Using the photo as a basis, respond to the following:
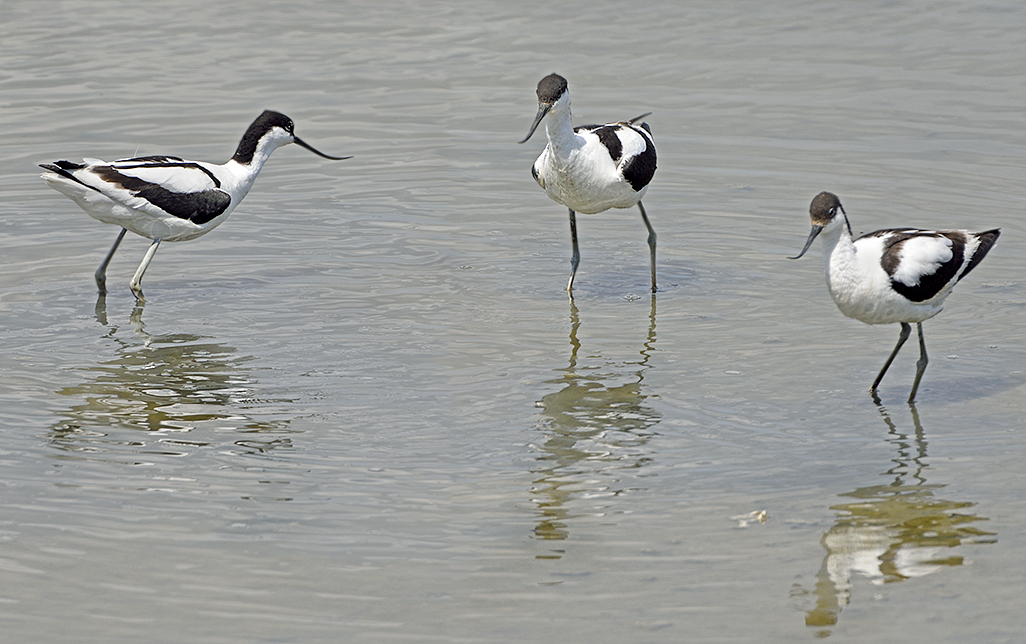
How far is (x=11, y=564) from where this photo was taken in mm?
4891

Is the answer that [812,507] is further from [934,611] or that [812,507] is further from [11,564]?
[11,564]

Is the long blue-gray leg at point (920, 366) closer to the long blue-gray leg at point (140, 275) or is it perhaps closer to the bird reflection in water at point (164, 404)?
the bird reflection in water at point (164, 404)

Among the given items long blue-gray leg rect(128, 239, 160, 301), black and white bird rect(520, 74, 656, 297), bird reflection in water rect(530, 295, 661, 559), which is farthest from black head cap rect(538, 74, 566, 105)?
long blue-gray leg rect(128, 239, 160, 301)

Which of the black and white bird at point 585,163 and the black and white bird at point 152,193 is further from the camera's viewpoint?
the black and white bird at point 152,193

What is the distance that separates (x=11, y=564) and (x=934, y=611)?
3468 mm

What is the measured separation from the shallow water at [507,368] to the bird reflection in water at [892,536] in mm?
19

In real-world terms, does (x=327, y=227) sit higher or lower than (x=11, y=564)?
higher

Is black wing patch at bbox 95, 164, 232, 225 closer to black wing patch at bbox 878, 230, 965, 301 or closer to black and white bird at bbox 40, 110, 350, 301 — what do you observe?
black and white bird at bbox 40, 110, 350, 301

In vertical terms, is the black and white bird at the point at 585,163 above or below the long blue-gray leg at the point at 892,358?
above

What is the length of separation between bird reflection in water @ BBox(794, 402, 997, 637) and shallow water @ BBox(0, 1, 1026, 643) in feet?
0.06

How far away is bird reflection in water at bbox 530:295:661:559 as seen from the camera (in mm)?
5414

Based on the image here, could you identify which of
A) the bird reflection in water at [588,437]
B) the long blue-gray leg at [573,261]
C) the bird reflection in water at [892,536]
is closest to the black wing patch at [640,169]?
the long blue-gray leg at [573,261]

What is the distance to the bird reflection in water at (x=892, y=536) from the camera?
4695 millimetres

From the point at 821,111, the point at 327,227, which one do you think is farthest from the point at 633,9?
the point at 327,227
